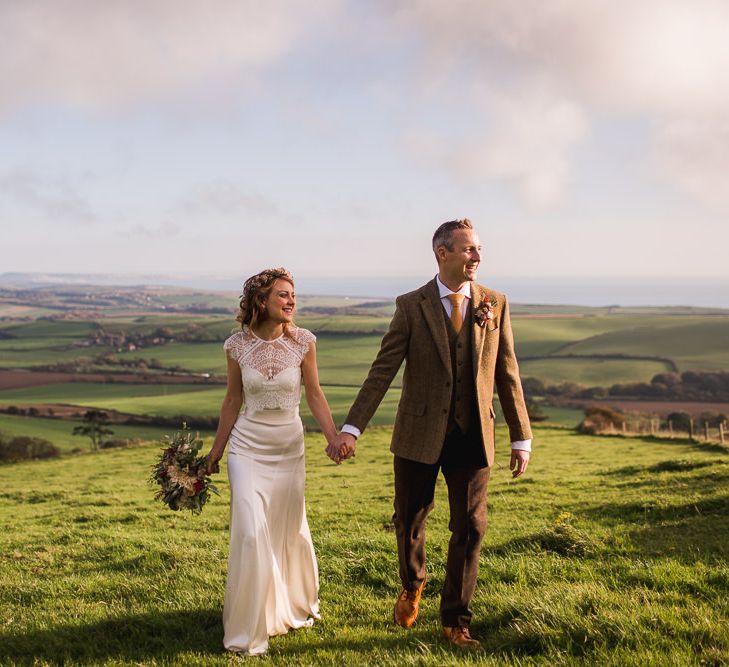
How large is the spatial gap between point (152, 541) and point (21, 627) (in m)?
3.44

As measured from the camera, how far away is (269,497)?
5.30m

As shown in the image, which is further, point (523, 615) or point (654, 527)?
point (654, 527)

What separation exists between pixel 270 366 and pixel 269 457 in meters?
0.71

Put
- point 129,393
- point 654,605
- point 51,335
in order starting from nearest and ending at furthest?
point 654,605
point 129,393
point 51,335

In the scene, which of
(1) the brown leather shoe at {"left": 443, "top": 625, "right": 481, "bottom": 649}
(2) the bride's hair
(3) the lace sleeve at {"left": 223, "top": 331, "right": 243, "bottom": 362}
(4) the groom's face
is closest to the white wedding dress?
(3) the lace sleeve at {"left": 223, "top": 331, "right": 243, "bottom": 362}

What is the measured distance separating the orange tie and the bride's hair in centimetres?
137

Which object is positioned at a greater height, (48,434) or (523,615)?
(523,615)

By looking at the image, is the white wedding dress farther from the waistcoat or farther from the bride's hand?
the waistcoat

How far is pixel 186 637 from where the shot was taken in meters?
5.12

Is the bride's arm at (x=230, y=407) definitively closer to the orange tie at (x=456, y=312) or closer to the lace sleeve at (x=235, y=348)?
the lace sleeve at (x=235, y=348)

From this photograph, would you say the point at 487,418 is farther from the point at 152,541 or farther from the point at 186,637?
the point at 152,541

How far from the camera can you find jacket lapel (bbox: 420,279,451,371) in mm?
4875

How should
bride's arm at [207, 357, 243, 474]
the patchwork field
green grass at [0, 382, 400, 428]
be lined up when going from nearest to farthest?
1. bride's arm at [207, 357, 243, 474]
2. green grass at [0, 382, 400, 428]
3. the patchwork field

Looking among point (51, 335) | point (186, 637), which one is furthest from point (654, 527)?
point (51, 335)
